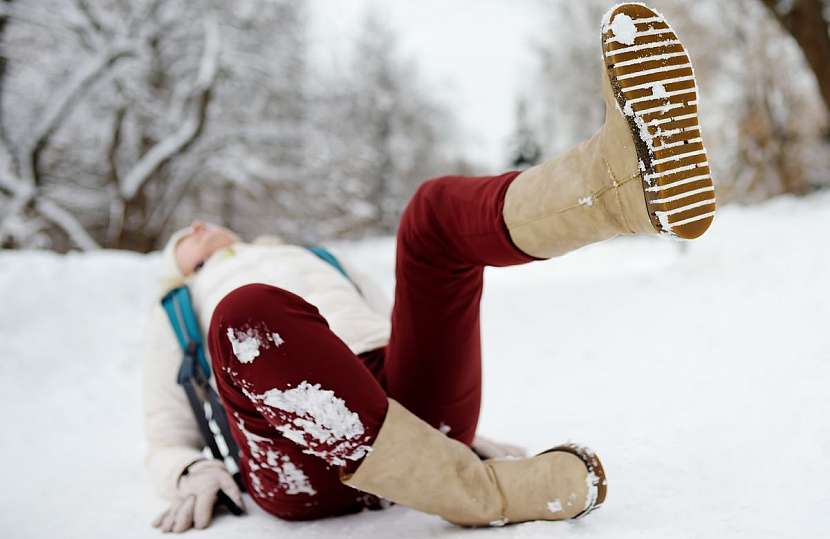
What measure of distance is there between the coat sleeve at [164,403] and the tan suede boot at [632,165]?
1.04 m

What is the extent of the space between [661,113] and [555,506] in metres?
0.62

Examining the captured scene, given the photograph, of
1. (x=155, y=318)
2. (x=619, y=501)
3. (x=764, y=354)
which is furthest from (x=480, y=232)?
(x=764, y=354)

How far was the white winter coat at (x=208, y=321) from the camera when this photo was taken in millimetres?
1354

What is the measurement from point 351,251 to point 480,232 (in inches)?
400

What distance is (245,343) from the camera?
87 centimetres

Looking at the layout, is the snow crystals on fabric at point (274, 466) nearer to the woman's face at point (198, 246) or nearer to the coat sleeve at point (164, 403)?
the coat sleeve at point (164, 403)

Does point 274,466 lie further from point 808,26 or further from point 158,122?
point 158,122

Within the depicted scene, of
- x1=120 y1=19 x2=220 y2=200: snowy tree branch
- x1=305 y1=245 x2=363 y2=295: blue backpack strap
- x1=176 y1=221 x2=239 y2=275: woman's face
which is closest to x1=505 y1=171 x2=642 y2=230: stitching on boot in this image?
x1=305 y1=245 x2=363 y2=295: blue backpack strap

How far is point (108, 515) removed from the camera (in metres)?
1.52

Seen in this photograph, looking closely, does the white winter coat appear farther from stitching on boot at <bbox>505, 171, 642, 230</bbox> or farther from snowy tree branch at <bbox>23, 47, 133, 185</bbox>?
snowy tree branch at <bbox>23, 47, 133, 185</bbox>

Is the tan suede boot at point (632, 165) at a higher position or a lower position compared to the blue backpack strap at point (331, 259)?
higher

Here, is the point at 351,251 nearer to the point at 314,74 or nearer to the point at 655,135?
the point at 314,74

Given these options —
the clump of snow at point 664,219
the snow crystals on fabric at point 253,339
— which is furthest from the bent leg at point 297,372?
the clump of snow at point 664,219

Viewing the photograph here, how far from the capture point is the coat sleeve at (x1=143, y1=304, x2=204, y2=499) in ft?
4.78
